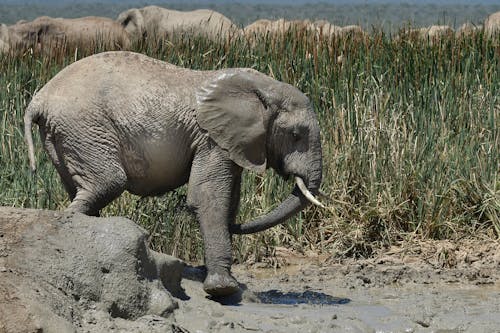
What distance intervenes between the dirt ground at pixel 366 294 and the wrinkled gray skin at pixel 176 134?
45cm

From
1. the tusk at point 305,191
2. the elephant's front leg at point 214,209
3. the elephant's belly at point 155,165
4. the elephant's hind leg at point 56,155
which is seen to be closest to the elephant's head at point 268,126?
the tusk at point 305,191

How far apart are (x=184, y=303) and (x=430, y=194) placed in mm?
3286

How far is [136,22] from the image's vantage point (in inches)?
1032

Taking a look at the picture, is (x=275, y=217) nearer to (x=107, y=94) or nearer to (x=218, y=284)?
(x=218, y=284)

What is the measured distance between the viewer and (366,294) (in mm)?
9281

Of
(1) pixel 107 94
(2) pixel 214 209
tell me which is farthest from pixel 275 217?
(1) pixel 107 94

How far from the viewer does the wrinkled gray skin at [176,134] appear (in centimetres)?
827

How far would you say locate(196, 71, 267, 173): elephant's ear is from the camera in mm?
8375

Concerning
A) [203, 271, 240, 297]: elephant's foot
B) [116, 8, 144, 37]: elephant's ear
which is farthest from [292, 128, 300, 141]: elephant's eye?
[116, 8, 144, 37]: elephant's ear

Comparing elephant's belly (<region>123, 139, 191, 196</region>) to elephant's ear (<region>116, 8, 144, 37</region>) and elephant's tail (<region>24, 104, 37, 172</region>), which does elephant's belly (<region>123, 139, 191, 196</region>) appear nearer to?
elephant's tail (<region>24, 104, 37, 172</region>)

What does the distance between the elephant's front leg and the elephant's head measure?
167mm

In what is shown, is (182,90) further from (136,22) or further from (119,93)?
(136,22)

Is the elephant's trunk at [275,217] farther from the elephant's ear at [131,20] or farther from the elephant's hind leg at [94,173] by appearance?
the elephant's ear at [131,20]

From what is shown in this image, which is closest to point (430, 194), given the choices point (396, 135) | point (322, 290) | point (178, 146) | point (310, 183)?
point (396, 135)
